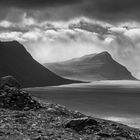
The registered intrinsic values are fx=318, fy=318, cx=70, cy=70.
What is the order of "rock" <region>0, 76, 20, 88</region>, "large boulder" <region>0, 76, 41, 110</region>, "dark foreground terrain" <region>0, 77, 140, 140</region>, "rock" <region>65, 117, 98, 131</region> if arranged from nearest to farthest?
1. "dark foreground terrain" <region>0, 77, 140, 140</region>
2. "rock" <region>65, 117, 98, 131</region>
3. "large boulder" <region>0, 76, 41, 110</region>
4. "rock" <region>0, 76, 20, 88</region>

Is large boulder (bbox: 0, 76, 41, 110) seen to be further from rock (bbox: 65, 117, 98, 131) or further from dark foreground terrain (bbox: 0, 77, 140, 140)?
rock (bbox: 65, 117, 98, 131)

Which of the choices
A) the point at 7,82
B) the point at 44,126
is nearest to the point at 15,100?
the point at 7,82

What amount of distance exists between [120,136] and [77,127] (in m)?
3.76

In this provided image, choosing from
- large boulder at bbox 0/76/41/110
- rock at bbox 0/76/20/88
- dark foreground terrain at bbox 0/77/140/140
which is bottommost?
dark foreground terrain at bbox 0/77/140/140

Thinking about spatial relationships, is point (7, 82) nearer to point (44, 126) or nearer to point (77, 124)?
point (44, 126)

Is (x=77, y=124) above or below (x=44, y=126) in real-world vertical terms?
above

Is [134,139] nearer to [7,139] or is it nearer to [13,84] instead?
[7,139]

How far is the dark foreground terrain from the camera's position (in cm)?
2362

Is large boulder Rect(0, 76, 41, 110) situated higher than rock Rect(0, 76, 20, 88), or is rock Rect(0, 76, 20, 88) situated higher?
rock Rect(0, 76, 20, 88)

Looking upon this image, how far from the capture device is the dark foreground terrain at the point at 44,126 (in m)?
23.6

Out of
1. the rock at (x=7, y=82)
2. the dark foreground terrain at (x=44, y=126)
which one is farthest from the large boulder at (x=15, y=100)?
the rock at (x=7, y=82)

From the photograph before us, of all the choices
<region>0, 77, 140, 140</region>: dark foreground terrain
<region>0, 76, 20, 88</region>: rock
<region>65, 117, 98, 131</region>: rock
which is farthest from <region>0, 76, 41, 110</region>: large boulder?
<region>65, 117, 98, 131</region>: rock

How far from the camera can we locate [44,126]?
27.2 meters

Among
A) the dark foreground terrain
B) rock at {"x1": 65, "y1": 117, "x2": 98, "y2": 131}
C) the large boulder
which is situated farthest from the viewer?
the large boulder
